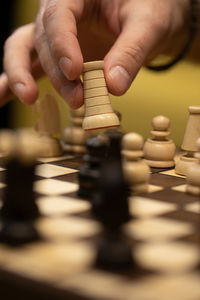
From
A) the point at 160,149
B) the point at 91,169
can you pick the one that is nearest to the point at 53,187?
the point at 91,169

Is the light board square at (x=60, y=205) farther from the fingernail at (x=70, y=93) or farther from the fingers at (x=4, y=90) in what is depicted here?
the fingers at (x=4, y=90)

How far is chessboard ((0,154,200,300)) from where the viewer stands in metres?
0.71

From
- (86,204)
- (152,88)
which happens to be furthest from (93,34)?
(86,204)

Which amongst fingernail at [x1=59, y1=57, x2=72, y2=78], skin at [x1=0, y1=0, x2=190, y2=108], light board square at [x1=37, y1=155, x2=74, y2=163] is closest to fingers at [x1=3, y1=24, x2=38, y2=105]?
skin at [x1=0, y1=0, x2=190, y2=108]

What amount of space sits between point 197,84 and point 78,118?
858 millimetres

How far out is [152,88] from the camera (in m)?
2.72

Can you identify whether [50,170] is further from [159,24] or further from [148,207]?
[159,24]

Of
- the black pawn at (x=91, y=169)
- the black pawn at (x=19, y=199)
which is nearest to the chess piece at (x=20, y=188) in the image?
the black pawn at (x=19, y=199)

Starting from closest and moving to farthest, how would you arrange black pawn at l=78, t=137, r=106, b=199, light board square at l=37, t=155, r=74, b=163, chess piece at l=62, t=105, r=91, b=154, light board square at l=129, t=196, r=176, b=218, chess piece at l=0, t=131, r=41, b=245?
chess piece at l=0, t=131, r=41, b=245 → light board square at l=129, t=196, r=176, b=218 → black pawn at l=78, t=137, r=106, b=199 → light board square at l=37, t=155, r=74, b=163 → chess piece at l=62, t=105, r=91, b=154

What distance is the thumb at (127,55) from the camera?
1415 millimetres

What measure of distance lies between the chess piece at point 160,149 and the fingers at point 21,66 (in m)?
0.46

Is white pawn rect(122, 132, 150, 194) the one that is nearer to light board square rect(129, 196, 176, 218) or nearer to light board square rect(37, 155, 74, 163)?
light board square rect(129, 196, 176, 218)

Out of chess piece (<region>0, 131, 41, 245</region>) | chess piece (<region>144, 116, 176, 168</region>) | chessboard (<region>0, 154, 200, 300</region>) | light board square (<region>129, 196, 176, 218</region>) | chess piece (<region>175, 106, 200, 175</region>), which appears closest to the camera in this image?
chessboard (<region>0, 154, 200, 300</region>)

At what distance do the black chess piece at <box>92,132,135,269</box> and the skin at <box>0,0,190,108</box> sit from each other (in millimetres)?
498
